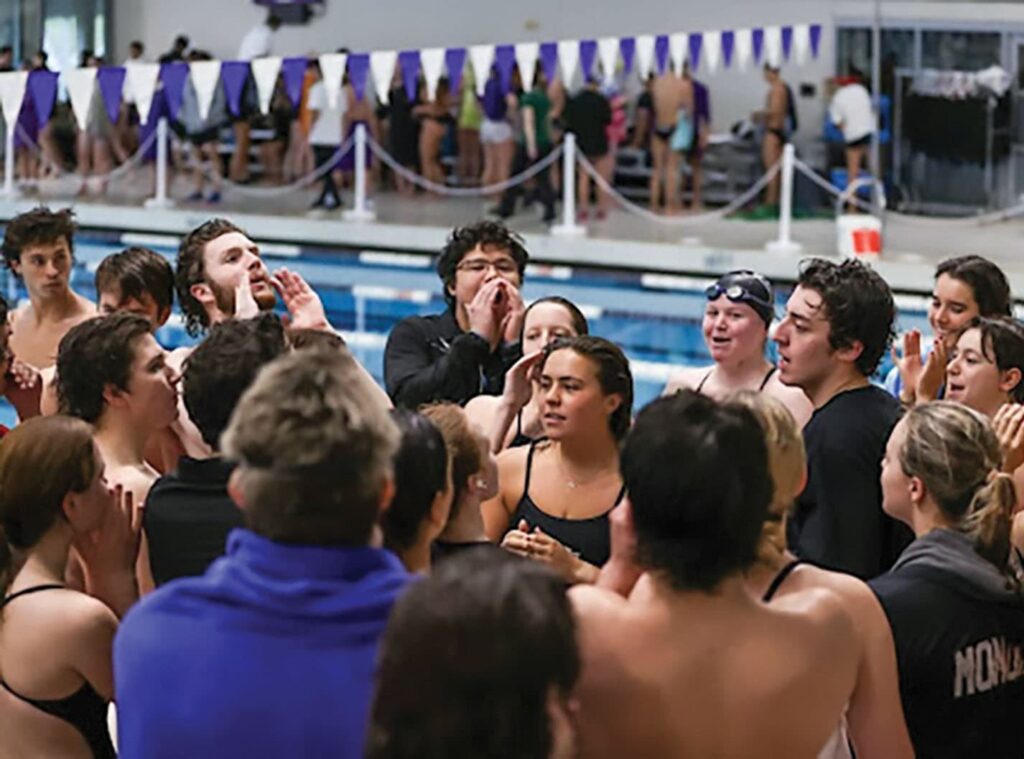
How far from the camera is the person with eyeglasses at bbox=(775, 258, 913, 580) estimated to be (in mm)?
4012

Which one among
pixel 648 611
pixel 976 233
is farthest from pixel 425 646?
pixel 976 233

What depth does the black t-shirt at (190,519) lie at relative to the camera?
3.07 metres

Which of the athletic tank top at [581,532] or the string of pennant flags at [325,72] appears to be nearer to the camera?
the athletic tank top at [581,532]

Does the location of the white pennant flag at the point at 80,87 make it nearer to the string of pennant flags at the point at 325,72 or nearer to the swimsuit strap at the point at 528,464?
the string of pennant flags at the point at 325,72

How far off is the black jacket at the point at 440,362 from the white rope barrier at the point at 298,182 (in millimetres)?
10932

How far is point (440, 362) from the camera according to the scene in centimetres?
494

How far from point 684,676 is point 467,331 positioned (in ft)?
9.40

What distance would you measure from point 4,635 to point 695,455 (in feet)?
3.91

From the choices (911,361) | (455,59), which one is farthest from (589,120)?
(911,361)

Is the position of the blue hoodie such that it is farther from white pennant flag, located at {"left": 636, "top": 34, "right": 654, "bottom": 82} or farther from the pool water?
white pennant flag, located at {"left": 636, "top": 34, "right": 654, "bottom": 82}

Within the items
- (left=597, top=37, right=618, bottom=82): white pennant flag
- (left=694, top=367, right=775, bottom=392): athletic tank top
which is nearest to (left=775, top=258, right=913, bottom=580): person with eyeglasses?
(left=694, top=367, right=775, bottom=392): athletic tank top

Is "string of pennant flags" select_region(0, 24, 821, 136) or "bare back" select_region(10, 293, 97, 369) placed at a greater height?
"string of pennant flags" select_region(0, 24, 821, 136)

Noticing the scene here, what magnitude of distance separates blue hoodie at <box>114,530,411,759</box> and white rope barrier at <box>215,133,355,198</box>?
14116 millimetres

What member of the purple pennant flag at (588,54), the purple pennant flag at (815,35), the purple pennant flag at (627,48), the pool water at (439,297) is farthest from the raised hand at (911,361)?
the purple pennant flag at (815,35)
